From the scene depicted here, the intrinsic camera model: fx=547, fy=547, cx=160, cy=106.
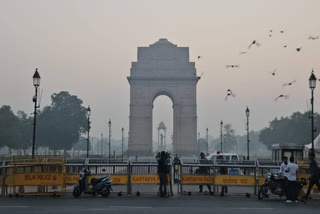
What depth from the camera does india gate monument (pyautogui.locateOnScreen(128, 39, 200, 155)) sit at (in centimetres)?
8775

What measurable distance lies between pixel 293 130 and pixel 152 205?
311ft

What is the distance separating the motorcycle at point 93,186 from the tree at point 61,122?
82.9 m

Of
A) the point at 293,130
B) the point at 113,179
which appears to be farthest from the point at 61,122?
the point at 113,179

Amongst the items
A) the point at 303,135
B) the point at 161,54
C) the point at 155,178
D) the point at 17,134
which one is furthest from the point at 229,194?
the point at 303,135

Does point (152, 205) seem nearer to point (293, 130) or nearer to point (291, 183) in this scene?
point (291, 183)

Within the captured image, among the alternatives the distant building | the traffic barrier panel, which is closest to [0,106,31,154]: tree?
the distant building

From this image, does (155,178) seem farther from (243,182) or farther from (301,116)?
(301,116)

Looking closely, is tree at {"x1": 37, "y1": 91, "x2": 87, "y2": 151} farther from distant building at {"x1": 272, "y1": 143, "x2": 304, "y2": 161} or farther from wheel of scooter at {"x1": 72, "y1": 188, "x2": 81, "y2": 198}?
wheel of scooter at {"x1": 72, "y1": 188, "x2": 81, "y2": 198}

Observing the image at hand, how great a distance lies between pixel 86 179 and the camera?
2038 cm

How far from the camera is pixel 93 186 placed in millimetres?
20188

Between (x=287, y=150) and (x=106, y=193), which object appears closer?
(x=106, y=193)

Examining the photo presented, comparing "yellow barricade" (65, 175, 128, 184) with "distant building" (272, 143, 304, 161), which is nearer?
"yellow barricade" (65, 175, 128, 184)

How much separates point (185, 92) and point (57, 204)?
73050mm

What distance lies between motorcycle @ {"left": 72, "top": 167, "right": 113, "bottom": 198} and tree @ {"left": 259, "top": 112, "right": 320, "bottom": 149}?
8276 centimetres
